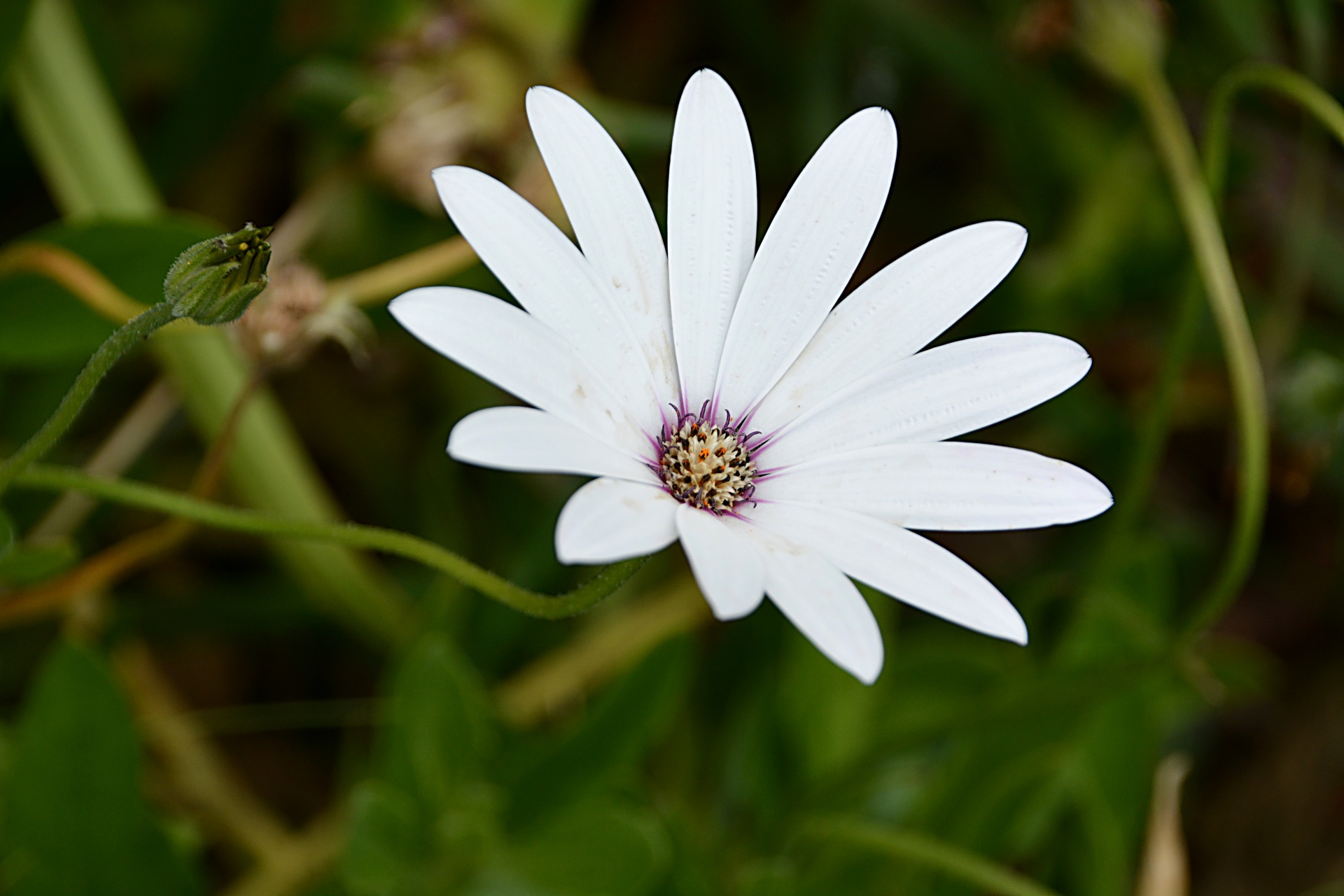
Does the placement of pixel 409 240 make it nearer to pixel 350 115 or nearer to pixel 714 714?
pixel 350 115

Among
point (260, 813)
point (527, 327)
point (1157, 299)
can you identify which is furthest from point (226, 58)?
point (1157, 299)

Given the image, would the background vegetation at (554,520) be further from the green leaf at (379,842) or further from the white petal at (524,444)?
the white petal at (524,444)

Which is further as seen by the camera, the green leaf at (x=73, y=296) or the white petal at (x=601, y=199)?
the green leaf at (x=73, y=296)

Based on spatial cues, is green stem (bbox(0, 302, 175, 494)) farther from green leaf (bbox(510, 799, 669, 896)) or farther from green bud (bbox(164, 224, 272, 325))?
green leaf (bbox(510, 799, 669, 896))

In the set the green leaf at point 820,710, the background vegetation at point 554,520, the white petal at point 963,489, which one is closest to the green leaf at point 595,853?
the background vegetation at point 554,520

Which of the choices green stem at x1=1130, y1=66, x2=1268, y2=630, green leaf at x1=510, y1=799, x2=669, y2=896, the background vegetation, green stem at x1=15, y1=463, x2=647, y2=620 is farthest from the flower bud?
green stem at x1=1130, y1=66, x2=1268, y2=630

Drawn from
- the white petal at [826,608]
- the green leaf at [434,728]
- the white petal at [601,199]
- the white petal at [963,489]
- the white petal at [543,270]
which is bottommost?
the green leaf at [434,728]
